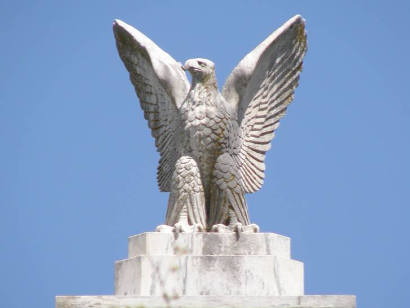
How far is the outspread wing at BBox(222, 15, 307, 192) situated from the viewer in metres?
16.8

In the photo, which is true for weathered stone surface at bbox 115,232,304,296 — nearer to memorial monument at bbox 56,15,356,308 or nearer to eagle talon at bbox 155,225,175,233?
memorial monument at bbox 56,15,356,308

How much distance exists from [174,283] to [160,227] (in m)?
0.98

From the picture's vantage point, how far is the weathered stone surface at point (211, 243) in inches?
604

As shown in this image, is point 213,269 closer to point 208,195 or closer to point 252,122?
point 208,195

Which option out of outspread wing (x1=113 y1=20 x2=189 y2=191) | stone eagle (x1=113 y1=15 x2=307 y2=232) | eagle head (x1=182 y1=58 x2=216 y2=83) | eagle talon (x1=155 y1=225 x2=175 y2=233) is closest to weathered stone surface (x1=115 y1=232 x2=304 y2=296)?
eagle talon (x1=155 y1=225 x2=175 y2=233)

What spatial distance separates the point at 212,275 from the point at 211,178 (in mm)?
1705

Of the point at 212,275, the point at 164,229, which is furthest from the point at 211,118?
the point at 212,275

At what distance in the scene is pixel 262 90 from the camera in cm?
1723

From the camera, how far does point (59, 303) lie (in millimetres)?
14773

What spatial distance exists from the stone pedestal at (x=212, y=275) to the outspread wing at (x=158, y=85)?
1787 mm

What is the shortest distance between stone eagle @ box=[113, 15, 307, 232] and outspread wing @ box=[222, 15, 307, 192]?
2 cm

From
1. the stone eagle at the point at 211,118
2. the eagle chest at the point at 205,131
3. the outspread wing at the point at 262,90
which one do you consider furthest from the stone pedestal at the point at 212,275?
the outspread wing at the point at 262,90

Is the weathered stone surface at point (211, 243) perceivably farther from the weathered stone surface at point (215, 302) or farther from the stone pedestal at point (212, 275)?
the weathered stone surface at point (215, 302)

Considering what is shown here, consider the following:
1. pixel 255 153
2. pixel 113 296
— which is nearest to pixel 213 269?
pixel 113 296
